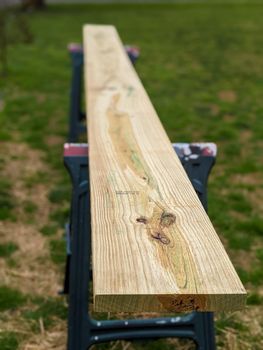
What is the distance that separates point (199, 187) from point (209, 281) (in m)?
1.05

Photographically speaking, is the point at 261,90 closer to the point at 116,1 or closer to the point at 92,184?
the point at 92,184

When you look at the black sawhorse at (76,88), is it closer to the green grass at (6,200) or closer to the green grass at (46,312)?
the green grass at (6,200)

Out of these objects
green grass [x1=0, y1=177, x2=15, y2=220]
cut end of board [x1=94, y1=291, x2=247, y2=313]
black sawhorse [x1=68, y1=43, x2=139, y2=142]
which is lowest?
green grass [x1=0, y1=177, x2=15, y2=220]

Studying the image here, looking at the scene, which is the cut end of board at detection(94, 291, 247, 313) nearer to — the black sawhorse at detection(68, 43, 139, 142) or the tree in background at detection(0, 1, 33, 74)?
the black sawhorse at detection(68, 43, 139, 142)

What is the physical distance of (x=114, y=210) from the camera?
1.67 m

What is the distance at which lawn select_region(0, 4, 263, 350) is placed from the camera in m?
2.91

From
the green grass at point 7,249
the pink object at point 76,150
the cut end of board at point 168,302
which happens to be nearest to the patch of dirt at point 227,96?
the green grass at point 7,249

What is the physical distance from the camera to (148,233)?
1.55m

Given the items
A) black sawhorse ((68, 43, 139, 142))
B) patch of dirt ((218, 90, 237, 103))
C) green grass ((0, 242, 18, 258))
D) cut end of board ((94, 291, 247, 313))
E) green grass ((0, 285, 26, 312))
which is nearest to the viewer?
cut end of board ((94, 291, 247, 313))

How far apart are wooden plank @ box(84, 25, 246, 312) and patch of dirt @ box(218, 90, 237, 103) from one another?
459cm

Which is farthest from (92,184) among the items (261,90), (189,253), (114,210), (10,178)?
(261,90)

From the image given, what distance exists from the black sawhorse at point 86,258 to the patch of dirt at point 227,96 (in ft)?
15.3

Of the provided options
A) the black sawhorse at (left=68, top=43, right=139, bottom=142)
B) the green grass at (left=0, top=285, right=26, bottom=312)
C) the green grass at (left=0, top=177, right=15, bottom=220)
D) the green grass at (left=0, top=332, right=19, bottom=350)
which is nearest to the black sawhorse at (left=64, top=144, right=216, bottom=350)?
the green grass at (left=0, top=332, right=19, bottom=350)

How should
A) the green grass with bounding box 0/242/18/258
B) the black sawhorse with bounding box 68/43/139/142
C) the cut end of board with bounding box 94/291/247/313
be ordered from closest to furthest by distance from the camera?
1. the cut end of board with bounding box 94/291/247/313
2. the green grass with bounding box 0/242/18/258
3. the black sawhorse with bounding box 68/43/139/142
